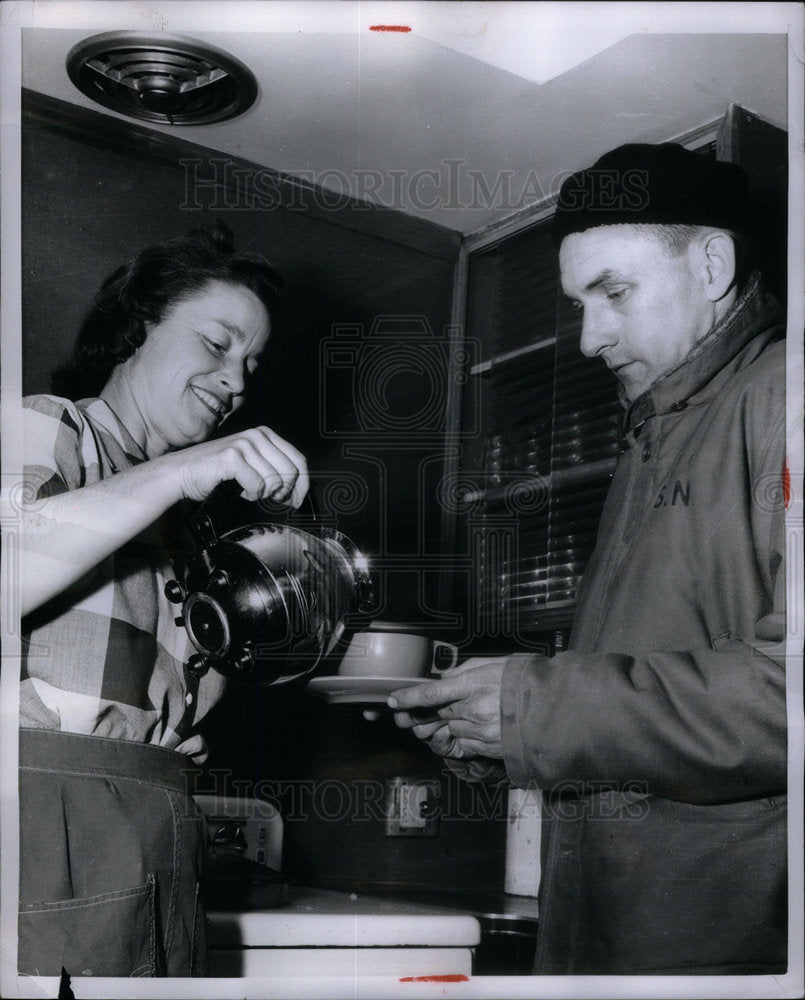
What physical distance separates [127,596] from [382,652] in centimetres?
31

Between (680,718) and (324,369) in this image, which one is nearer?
(680,718)

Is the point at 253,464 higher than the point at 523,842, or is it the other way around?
the point at 253,464

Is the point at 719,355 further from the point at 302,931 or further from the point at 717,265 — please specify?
the point at 302,931

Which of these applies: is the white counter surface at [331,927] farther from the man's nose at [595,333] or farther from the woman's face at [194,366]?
the man's nose at [595,333]

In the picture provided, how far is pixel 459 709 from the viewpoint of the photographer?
1.20m

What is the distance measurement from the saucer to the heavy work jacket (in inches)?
5.2

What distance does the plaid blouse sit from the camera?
3.74ft

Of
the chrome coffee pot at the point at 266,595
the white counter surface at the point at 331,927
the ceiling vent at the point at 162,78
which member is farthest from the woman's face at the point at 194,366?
the white counter surface at the point at 331,927

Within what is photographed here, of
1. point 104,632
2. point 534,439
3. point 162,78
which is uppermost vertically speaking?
point 162,78

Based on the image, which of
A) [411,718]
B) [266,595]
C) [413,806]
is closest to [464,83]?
[266,595]

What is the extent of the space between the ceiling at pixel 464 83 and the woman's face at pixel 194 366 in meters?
0.20

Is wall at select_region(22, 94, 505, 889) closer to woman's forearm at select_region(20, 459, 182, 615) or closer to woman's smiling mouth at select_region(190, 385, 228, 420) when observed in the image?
woman's smiling mouth at select_region(190, 385, 228, 420)

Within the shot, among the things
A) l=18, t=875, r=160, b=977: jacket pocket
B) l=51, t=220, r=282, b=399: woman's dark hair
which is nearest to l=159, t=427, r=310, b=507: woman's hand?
l=51, t=220, r=282, b=399: woman's dark hair

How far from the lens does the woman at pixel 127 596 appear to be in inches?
44.7
